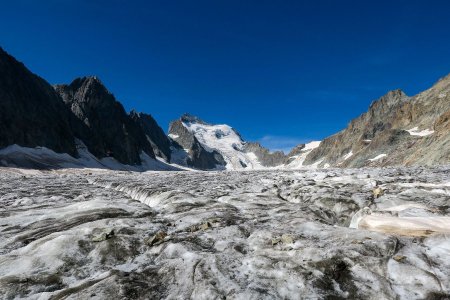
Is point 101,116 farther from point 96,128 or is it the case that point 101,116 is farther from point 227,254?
point 227,254

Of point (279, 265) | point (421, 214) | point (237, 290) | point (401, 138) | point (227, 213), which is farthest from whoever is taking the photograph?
point (401, 138)

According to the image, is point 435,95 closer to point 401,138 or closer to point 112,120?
point 401,138

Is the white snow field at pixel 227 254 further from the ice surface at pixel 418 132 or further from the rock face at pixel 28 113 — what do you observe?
the ice surface at pixel 418 132

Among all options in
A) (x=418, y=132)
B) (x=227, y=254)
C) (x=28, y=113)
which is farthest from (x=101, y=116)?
(x=227, y=254)

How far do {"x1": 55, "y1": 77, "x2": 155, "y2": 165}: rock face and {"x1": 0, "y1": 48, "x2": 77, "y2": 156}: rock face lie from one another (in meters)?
21.7

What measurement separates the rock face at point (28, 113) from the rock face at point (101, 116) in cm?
2170

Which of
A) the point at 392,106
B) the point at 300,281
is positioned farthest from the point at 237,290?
the point at 392,106

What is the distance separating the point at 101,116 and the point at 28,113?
56.6m

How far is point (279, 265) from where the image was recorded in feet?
19.6

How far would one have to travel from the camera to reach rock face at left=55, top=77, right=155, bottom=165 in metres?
162

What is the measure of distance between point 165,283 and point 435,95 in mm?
147306

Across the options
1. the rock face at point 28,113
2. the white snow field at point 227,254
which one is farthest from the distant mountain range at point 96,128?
the white snow field at point 227,254

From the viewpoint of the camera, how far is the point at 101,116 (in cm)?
17425

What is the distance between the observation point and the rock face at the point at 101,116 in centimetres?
16175
